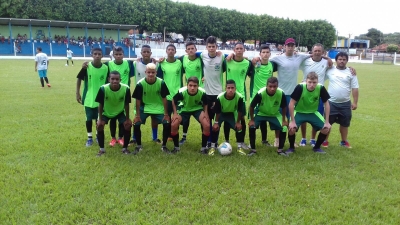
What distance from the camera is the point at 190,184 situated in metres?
4.40

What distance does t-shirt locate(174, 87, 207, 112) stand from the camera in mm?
5719

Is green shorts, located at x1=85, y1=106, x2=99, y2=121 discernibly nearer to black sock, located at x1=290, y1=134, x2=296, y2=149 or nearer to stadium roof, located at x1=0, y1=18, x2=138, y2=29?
black sock, located at x1=290, y1=134, x2=296, y2=149

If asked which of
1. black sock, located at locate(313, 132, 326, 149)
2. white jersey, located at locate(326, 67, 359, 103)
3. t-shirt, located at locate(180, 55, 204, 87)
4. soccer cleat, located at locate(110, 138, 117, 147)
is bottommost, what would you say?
soccer cleat, located at locate(110, 138, 117, 147)

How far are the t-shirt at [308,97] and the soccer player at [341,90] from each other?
54 cm

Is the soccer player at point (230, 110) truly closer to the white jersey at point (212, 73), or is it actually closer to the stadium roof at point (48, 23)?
the white jersey at point (212, 73)

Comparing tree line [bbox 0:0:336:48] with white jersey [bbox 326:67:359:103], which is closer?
white jersey [bbox 326:67:359:103]

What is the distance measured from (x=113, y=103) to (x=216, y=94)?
1.90 meters

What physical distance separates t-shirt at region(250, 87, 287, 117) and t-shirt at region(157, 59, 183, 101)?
4.81 feet

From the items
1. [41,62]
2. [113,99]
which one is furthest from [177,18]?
[113,99]

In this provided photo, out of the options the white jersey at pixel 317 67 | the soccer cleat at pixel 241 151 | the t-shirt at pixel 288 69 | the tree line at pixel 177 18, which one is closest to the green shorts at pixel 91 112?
the soccer cleat at pixel 241 151

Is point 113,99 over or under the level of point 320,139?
over

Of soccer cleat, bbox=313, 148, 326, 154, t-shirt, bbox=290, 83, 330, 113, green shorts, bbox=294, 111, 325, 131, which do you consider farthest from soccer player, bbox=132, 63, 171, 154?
soccer cleat, bbox=313, 148, 326, 154

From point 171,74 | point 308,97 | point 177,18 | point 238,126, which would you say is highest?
point 177,18

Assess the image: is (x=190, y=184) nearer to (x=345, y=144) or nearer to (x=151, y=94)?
(x=151, y=94)
